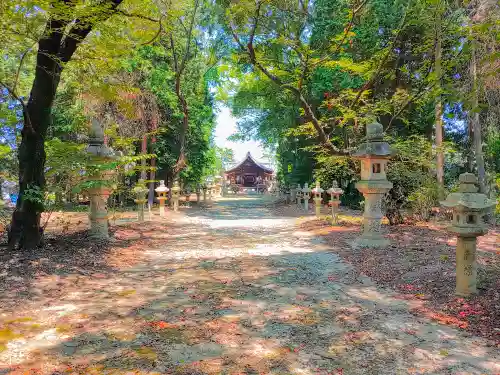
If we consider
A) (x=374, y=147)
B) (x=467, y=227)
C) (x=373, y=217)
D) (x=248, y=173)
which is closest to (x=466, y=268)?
(x=467, y=227)

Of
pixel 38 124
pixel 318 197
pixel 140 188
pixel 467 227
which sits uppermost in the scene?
pixel 38 124

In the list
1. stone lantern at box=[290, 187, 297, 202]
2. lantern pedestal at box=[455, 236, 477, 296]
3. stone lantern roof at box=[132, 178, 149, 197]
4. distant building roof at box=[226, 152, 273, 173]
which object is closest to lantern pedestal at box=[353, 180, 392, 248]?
lantern pedestal at box=[455, 236, 477, 296]

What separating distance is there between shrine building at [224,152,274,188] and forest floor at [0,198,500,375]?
37.4 m

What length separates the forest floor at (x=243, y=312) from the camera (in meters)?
3.00

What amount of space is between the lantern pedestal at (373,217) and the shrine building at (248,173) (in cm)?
3569

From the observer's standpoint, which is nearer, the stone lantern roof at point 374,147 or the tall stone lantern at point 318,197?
the stone lantern roof at point 374,147

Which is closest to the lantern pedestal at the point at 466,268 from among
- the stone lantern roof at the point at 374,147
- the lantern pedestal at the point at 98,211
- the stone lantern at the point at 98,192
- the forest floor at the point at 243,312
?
the forest floor at the point at 243,312

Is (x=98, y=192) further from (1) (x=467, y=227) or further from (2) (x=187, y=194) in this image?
(2) (x=187, y=194)

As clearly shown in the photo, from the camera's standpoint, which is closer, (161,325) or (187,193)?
(161,325)

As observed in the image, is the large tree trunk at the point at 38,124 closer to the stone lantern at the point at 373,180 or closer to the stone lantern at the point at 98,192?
the stone lantern at the point at 98,192

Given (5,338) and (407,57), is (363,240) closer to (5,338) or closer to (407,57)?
(5,338)

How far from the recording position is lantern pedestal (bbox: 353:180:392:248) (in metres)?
8.14

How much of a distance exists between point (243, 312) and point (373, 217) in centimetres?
502

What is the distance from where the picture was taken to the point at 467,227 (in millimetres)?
4484
